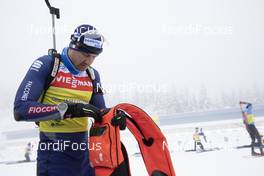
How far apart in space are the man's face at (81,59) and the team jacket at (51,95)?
0.05 meters

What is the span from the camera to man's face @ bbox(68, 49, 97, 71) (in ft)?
8.39

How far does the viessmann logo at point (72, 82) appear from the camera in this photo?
254 centimetres

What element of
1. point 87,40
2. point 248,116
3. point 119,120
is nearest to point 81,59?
point 87,40

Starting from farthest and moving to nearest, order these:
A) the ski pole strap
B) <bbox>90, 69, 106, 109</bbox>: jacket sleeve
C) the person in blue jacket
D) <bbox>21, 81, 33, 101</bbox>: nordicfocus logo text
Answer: the ski pole strap, <bbox>90, 69, 106, 109</bbox>: jacket sleeve, the person in blue jacket, <bbox>21, 81, 33, 101</bbox>: nordicfocus logo text

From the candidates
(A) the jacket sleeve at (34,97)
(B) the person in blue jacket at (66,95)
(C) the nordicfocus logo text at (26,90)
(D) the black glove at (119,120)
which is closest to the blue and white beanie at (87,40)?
(B) the person in blue jacket at (66,95)

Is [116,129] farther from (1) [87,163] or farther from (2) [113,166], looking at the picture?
(1) [87,163]

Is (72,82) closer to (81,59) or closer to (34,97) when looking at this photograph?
(81,59)

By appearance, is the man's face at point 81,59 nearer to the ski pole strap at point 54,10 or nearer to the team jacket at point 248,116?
the ski pole strap at point 54,10

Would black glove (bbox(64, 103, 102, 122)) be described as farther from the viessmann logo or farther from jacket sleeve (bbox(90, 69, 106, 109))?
jacket sleeve (bbox(90, 69, 106, 109))

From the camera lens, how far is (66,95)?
256 cm

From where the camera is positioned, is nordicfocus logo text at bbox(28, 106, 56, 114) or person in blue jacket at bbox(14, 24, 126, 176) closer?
nordicfocus logo text at bbox(28, 106, 56, 114)

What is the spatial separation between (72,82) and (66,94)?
0.11m

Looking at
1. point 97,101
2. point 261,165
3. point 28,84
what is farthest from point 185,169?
point 28,84

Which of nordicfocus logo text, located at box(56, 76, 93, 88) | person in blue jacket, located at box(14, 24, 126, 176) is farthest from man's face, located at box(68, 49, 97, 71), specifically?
→ nordicfocus logo text, located at box(56, 76, 93, 88)
